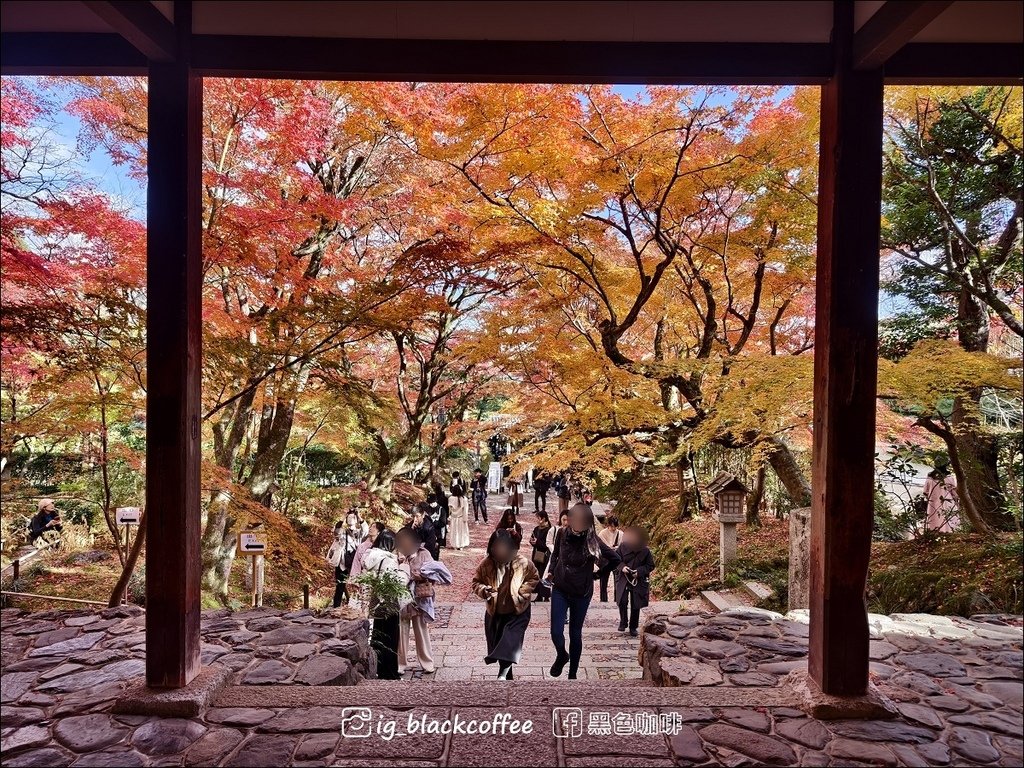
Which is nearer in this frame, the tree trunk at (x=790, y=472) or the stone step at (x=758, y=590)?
the stone step at (x=758, y=590)

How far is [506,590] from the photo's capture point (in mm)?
4871

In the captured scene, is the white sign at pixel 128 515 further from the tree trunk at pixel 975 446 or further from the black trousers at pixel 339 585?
the tree trunk at pixel 975 446

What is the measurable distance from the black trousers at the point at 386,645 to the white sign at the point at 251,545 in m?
2.05

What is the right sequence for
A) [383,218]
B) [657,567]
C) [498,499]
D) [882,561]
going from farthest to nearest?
[498,499] → [657,567] → [383,218] → [882,561]

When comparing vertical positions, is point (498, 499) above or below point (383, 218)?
below

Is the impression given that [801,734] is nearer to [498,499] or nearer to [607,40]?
[607,40]

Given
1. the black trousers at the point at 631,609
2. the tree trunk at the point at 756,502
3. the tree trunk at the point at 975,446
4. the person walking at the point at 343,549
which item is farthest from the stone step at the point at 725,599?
the person walking at the point at 343,549

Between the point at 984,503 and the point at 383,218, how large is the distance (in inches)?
356

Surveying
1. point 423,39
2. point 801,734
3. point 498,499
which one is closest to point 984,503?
point 801,734

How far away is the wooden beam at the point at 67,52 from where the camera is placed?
3430 mm

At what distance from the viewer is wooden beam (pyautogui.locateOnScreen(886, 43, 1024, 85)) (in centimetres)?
340

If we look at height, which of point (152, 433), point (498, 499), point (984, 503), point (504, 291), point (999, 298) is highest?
point (504, 291)

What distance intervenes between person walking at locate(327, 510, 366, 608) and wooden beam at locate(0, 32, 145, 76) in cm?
614

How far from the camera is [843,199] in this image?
3342mm
